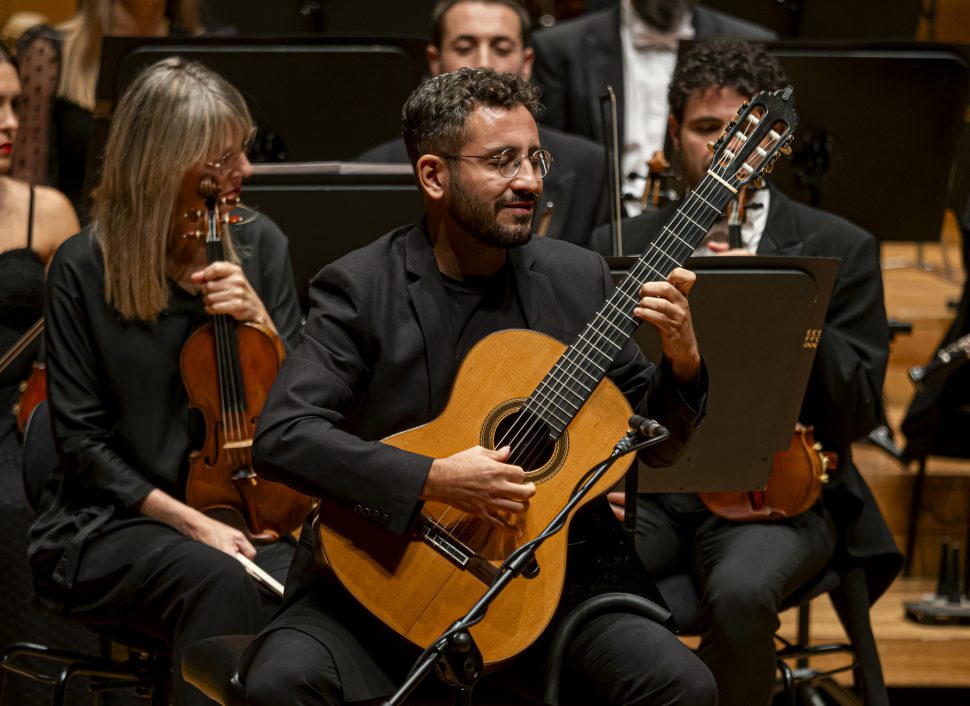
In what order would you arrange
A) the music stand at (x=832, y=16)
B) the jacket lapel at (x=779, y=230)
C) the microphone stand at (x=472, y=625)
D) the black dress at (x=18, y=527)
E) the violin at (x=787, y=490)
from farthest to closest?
the music stand at (x=832, y=16), the black dress at (x=18, y=527), the jacket lapel at (x=779, y=230), the violin at (x=787, y=490), the microphone stand at (x=472, y=625)

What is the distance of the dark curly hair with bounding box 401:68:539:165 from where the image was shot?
237 cm

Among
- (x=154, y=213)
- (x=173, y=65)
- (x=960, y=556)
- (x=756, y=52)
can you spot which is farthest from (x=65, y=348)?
(x=960, y=556)

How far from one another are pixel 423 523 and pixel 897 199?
6.69ft

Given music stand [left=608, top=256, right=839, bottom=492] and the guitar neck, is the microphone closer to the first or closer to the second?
the guitar neck

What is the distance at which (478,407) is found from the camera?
7.46 ft

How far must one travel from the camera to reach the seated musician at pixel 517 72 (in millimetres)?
3850

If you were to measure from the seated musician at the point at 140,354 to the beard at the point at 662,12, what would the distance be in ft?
6.71

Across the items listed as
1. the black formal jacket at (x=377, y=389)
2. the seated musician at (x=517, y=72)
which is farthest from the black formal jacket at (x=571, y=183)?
the black formal jacket at (x=377, y=389)

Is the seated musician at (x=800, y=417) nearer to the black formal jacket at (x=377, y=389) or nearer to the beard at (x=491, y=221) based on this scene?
the black formal jacket at (x=377, y=389)

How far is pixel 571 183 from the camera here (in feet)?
12.7

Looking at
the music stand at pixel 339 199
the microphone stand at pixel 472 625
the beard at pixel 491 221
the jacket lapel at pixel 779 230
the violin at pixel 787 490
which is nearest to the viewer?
the microphone stand at pixel 472 625

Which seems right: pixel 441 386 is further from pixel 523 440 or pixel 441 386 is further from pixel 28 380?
pixel 28 380

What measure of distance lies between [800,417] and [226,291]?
4.27 feet

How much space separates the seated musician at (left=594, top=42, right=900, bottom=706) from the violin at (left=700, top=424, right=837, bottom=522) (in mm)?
35
